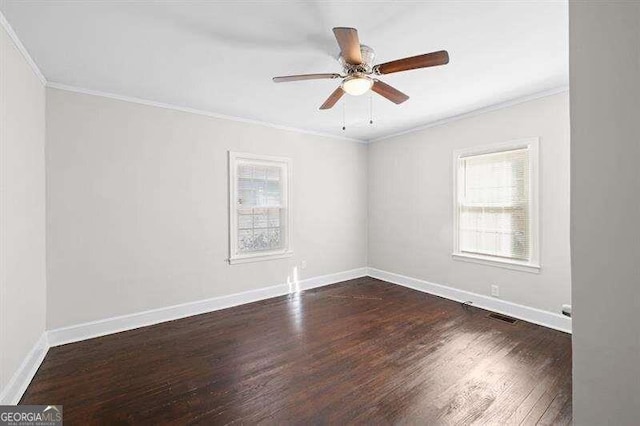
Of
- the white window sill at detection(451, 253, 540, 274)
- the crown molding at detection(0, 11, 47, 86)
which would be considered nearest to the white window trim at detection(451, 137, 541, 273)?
the white window sill at detection(451, 253, 540, 274)

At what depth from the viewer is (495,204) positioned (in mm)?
3752

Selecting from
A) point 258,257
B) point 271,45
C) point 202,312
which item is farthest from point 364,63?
point 202,312

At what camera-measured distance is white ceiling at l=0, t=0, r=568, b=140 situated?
1863 millimetres

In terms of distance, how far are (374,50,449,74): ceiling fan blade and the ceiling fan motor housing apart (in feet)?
0.31

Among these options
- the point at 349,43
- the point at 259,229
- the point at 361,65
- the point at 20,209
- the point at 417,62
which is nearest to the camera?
the point at 349,43

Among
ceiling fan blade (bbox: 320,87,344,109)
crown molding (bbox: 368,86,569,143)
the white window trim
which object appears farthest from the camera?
the white window trim

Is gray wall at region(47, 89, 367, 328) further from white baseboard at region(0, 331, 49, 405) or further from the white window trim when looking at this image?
the white window trim

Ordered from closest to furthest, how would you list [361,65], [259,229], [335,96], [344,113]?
1. [361,65]
2. [335,96]
3. [344,113]
4. [259,229]

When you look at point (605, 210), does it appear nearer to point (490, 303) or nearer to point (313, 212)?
point (490, 303)

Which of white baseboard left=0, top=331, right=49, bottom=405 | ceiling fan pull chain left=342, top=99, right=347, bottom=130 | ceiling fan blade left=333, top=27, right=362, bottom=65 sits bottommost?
white baseboard left=0, top=331, right=49, bottom=405

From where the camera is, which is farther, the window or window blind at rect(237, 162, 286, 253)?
window blind at rect(237, 162, 286, 253)

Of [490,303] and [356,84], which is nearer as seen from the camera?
[356,84]

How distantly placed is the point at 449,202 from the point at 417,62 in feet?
8.88

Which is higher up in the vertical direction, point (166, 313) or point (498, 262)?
point (498, 262)
